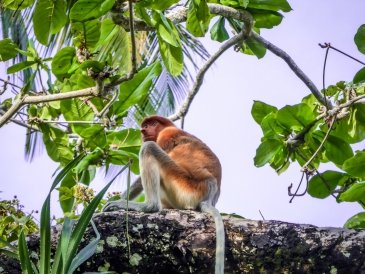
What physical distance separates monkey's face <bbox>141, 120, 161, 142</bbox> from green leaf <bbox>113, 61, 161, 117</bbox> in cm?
127

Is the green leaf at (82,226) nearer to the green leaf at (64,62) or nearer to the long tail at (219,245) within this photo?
the long tail at (219,245)

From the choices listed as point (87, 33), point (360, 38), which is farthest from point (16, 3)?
point (360, 38)

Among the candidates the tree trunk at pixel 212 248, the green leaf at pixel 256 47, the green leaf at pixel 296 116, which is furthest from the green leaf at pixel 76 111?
the tree trunk at pixel 212 248

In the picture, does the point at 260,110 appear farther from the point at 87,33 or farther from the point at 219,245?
the point at 219,245

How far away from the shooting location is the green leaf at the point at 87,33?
3.69m

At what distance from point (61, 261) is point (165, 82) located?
7.83 meters

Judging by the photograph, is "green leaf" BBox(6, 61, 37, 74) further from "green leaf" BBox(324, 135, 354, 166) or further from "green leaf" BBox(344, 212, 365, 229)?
"green leaf" BBox(344, 212, 365, 229)

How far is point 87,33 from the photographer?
12.2ft

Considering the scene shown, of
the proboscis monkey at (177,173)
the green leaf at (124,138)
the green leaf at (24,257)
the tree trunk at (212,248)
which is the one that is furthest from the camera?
the proboscis monkey at (177,173)

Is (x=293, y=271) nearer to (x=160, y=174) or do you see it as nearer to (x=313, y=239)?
(x=313, y=239)

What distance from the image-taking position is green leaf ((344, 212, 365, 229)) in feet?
11.2

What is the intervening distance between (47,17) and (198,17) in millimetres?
780

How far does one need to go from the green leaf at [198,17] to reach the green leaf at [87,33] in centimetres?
52

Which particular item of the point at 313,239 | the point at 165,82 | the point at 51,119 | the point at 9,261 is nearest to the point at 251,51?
the point at 51,119
